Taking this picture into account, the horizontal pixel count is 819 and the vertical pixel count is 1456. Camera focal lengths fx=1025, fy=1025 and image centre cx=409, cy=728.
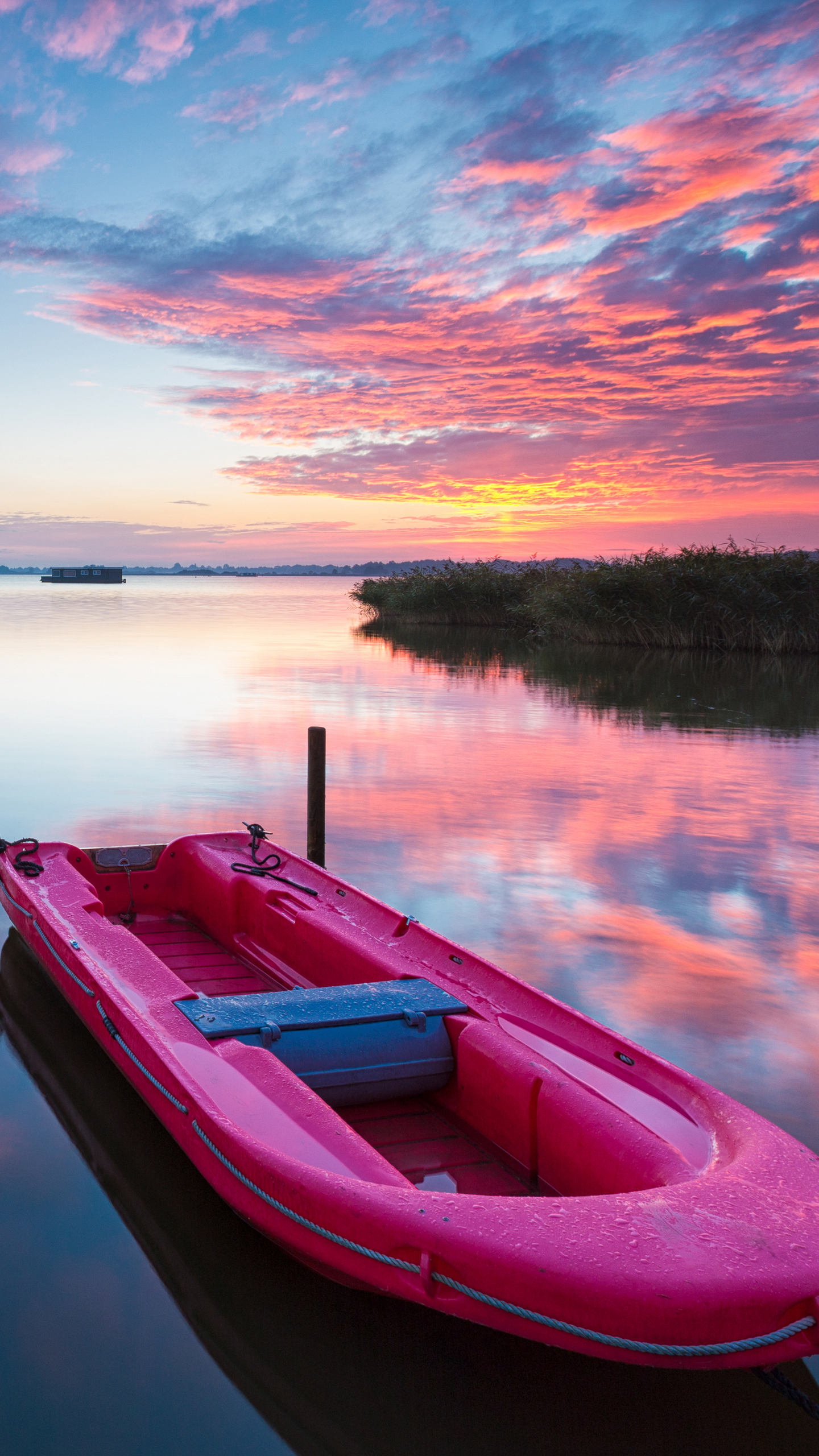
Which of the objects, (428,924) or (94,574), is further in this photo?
(94,574)

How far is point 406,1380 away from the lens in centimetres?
318

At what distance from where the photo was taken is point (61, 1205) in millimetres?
4141

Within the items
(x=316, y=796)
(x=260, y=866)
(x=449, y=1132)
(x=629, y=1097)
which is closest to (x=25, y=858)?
(x=260, y=866)

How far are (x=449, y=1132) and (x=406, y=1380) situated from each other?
125 cm

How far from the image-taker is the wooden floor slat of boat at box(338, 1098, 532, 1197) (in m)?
3.97

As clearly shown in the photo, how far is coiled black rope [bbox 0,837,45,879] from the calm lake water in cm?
58

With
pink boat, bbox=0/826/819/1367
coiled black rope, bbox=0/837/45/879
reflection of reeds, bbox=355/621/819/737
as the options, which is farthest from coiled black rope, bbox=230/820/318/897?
reflection of reeds, bbox=355/621/819/737

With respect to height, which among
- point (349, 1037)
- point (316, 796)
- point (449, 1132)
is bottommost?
point (449, 1132)

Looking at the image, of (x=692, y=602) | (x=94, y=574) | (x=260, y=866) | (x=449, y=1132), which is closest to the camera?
(x=449, y=1132)

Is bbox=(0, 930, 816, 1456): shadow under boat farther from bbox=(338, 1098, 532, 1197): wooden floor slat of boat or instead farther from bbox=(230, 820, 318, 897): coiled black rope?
bbox=(230, 820, 318, 897): coiled black rope

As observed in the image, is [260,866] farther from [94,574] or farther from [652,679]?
[94,574]

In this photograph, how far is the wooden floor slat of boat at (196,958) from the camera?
20.1 ft

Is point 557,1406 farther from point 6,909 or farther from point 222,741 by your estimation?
point 222,741

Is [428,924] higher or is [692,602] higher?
[692,602]
